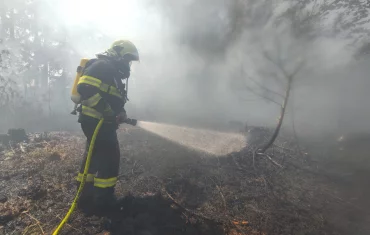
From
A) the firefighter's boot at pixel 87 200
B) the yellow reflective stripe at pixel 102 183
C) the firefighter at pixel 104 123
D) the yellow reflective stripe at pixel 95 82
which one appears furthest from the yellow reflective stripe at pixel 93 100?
the firefighter's boot at pixel 87 200

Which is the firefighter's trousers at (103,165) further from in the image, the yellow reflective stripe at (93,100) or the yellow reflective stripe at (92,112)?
the yellow reflective stripe at (93,100)

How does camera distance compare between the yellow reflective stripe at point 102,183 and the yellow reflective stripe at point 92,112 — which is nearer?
the yellow reflective stripe at point 102,183

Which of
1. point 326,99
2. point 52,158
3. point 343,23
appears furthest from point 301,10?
point 326,99

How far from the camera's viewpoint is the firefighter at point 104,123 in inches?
126

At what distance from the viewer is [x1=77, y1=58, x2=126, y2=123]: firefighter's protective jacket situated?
324 centimetres

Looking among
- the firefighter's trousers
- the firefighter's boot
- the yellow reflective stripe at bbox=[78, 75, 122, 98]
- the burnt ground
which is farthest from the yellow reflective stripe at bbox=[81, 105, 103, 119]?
the burnt ground

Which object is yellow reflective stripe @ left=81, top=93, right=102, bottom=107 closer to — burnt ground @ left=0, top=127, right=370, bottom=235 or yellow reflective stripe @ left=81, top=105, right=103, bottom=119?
yellow reflective stripe @ left=81, top=105, right=103, bottom=119

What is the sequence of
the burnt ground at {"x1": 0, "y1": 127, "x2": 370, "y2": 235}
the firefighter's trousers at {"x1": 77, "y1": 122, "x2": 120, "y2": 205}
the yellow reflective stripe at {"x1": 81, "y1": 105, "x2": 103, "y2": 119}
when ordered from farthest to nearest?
the yellow reflective stripe at {"x1": 81, "y1": 105, "x2": 103, "y2": 119} → the firefighter's trousers at {"x1": 77, "y1": 122, "x2": 120, "y2": 205} → the burnt ground at {"x1": 0, "y1": 127, "x2": 370, "y2": 235}

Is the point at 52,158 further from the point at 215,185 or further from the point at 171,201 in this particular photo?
the point at 215,185

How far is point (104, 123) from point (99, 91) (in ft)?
1.47

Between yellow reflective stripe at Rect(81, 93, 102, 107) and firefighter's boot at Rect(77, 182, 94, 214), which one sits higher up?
yellow reflective stripe at Rect(81, 93, 102, 107)

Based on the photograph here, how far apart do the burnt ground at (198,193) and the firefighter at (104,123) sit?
26cm

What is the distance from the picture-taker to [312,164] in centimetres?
574

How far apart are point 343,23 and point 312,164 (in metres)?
6.40
